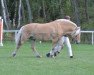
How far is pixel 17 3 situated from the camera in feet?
165

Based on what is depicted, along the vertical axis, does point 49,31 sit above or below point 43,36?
above

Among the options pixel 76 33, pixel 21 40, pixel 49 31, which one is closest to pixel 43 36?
pixel 49 31

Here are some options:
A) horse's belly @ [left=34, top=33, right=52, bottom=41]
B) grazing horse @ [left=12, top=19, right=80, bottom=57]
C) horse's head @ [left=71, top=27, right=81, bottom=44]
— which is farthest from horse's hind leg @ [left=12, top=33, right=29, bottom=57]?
horse's head @ [left=71, top=27, right=81, bottom=44]

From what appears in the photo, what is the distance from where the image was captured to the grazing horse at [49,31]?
1877cm

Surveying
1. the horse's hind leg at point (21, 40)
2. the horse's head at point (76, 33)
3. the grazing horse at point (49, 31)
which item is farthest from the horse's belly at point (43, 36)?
the horse's head at point (76, 33)

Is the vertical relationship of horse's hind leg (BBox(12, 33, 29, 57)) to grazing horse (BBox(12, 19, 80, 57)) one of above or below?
below

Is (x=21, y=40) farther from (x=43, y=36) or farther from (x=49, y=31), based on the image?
(x=49, y=31)

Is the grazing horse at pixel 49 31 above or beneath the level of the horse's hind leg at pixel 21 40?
above

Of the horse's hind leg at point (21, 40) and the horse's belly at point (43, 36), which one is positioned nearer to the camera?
the horse's hind leg at point (21, 40)

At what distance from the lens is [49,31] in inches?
744

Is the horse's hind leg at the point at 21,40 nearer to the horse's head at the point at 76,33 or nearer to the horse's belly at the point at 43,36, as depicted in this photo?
the horse's belly at the point at 43,36

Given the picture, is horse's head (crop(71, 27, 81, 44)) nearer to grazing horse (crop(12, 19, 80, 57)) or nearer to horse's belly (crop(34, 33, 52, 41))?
grazing horse (crop(12, 19, 80, 57))

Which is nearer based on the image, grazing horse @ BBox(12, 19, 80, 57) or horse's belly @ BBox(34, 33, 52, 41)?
grazing horse @ BBox(12, 19, 80, 57)

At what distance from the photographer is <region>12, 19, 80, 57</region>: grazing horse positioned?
18.8 metres
